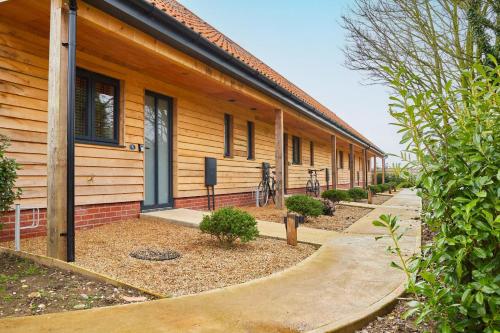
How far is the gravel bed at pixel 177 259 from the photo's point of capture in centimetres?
365

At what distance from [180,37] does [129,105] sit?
1.72 m

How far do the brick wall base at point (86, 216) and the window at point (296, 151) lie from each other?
9.51 meters

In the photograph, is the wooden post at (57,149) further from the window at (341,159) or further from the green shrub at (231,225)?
the window at (341,159)

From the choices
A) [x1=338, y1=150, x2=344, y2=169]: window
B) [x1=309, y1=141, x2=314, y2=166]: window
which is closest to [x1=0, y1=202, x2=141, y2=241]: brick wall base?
[x1=309, y1=141, x2=314, y2=166]: window

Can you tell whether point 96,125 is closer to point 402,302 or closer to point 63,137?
point 63,137

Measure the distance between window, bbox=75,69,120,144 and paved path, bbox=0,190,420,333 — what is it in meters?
3.98

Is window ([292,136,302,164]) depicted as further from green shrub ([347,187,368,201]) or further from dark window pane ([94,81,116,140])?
dark window pane ([94,81,116,140])

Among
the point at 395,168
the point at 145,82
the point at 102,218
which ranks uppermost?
the point at 145,82

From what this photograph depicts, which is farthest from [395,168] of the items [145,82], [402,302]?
[145,82]

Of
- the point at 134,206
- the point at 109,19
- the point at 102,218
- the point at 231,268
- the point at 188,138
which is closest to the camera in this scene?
the point at 231,268

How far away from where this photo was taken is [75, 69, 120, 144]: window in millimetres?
6059

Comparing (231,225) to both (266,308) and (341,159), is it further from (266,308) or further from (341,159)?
(341,159)

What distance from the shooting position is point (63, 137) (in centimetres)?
390

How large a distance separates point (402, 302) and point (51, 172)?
11.8 feet
